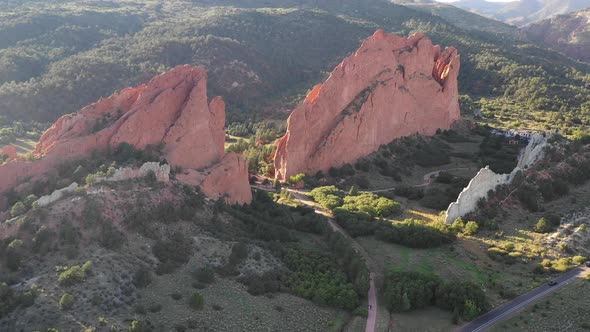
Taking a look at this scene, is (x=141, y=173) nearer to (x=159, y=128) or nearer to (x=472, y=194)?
(x=159, y=128)

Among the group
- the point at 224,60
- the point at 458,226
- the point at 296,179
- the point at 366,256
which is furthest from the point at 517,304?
the point at 224,60

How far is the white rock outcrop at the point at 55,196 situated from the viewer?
35.2m

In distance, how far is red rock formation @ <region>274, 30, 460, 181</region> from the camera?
6888 cm

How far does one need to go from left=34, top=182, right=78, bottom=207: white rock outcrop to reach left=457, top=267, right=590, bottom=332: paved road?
29.8 meters

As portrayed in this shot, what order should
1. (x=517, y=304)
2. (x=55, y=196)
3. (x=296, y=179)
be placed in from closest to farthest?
(x=55, y=196) < (x=517, y=304) < (x=296, y=179)

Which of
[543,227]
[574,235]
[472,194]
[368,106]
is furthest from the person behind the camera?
[368,106]

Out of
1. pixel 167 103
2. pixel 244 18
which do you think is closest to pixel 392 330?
pixel 167 103

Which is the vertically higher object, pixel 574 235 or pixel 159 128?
pixel 159 128

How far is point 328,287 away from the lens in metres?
37.0

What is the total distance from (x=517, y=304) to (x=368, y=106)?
135 feet

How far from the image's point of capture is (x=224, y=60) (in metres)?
142

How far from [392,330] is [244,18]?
555 feet

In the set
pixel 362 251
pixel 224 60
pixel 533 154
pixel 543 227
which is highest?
pixel 533 154

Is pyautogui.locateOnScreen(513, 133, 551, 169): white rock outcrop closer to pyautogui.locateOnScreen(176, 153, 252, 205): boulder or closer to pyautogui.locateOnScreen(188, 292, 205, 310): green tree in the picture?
pyautogui.locateOnScreen(176, 153, 252, 205): boulder
